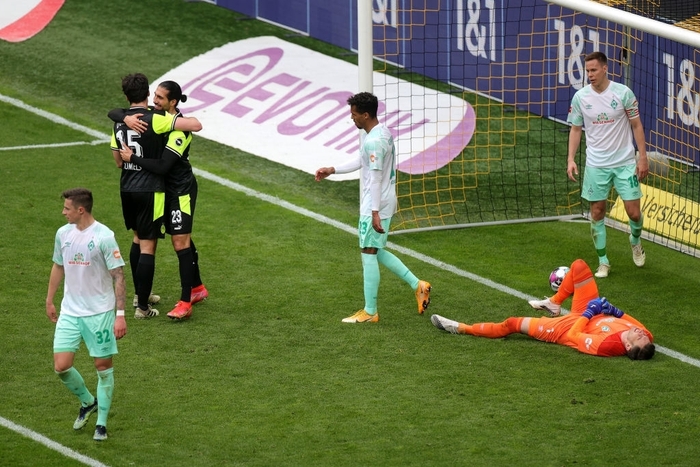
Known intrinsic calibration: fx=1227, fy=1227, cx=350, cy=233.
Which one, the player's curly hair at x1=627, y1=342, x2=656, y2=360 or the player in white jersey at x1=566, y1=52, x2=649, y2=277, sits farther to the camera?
the player in white jersey at x1=566, y1=52, x2=649, y2=277

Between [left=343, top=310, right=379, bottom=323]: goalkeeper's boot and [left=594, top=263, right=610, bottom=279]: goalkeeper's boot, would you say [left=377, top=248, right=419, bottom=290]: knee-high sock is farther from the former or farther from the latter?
[left=594, top=263, right=610, bottom=279]: goalkeeper's boot

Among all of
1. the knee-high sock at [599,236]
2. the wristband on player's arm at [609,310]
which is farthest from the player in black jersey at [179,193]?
the knee-high sock at [599,236]

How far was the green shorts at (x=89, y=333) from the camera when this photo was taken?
8.34 meters

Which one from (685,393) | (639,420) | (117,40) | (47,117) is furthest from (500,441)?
(117,40)

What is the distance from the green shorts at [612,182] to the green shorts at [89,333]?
5.51 m

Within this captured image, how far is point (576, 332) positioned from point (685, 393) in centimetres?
112

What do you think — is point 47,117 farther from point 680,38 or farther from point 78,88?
point 680,38

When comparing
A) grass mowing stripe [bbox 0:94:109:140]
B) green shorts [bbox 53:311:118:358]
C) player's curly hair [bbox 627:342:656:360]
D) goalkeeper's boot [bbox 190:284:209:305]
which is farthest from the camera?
grass mowing stripe [bbox 0:94:109:140]

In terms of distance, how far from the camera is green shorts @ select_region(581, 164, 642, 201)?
11883mm

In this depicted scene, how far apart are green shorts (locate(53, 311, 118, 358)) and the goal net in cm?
579

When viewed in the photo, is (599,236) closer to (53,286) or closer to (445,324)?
(445,324)

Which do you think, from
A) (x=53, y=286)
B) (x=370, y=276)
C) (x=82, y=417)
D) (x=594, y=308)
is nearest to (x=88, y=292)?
(x=53, y=286)

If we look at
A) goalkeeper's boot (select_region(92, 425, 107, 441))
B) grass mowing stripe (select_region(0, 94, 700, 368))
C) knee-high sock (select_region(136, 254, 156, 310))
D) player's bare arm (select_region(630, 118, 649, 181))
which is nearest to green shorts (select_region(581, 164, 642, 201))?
player's bare arm (select_region(630, 118, 649, 181))

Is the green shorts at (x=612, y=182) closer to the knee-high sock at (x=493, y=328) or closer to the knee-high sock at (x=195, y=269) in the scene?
the knee-high sock at (x=493, y=328)
